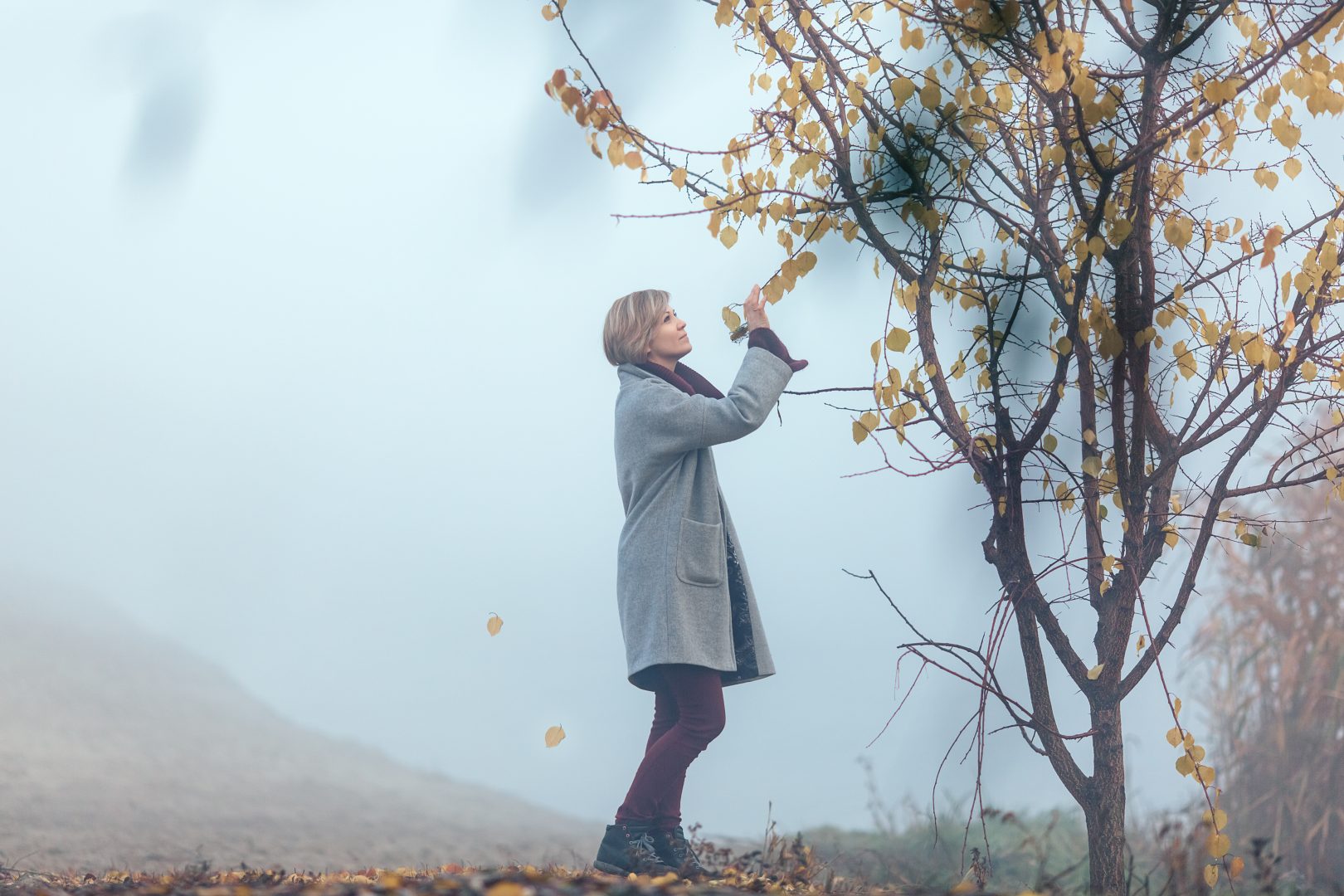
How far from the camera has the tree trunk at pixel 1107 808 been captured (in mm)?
2441

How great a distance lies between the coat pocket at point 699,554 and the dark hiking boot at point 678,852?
629mm

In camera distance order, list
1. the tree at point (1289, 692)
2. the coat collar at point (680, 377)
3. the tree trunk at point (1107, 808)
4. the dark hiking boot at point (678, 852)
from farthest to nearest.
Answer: the tree at point (1289, 692) < the coat collar at point (680, 377) < the dark hiking boot at point (678, 852) < the tree trunk at point (1107, 808)

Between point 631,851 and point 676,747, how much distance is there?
27 cm

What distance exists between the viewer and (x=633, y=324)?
286cm

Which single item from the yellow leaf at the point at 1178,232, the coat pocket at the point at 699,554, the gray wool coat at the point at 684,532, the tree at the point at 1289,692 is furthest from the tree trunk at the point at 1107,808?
the tree at the point at 1289,692

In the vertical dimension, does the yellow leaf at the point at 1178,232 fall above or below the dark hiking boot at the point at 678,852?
above

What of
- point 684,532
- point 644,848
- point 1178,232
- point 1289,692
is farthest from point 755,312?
point 1289,692

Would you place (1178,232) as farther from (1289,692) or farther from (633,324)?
(1289,692)

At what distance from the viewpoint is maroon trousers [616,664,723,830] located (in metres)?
2.67

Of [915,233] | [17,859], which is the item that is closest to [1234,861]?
[915,233]

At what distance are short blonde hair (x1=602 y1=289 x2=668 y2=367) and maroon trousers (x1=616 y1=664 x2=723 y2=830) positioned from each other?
2.64 feet

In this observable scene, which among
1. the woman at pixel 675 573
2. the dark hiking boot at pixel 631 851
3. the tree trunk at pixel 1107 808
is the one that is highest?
the woman at pixel 675 573

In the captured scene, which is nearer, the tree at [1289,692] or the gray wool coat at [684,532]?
the gray wool coat at [684,532]

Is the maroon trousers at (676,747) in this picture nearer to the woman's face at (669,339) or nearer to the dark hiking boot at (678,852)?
the dark hiking boot at (678,852)
